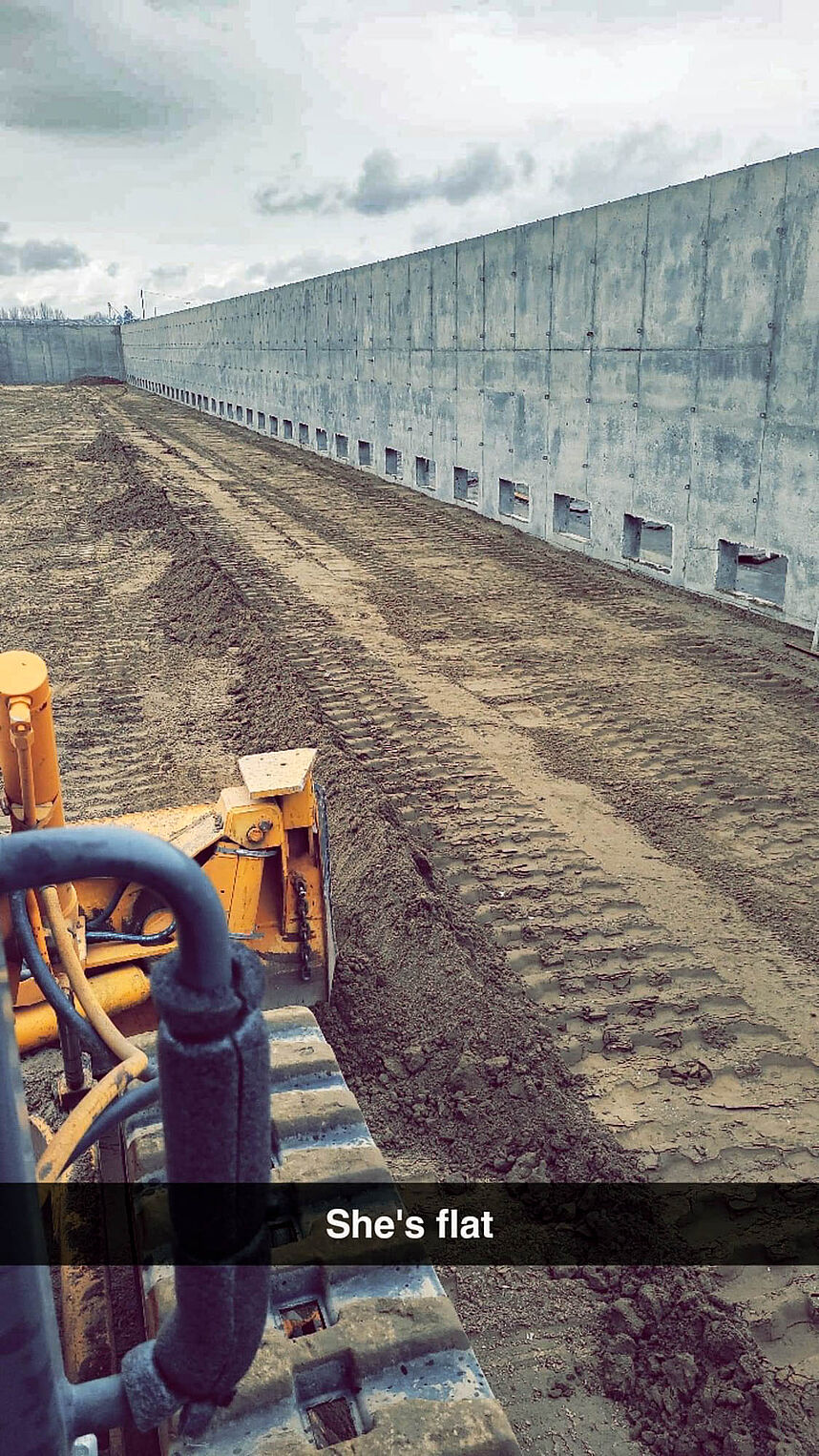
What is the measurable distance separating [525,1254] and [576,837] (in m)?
2.90

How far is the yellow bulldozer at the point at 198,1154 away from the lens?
1.20 metres

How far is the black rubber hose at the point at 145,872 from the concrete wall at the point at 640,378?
991cm

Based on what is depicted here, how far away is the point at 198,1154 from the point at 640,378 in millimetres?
12926

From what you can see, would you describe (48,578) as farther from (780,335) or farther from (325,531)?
(780,335)

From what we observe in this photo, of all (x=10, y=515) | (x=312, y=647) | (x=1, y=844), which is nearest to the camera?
(x=1, y=844)

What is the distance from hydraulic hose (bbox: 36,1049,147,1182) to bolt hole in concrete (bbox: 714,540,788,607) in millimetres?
9471

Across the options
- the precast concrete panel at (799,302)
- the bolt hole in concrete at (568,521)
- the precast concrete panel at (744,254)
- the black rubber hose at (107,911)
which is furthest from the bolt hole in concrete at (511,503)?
the black rubber hose at (107,911)

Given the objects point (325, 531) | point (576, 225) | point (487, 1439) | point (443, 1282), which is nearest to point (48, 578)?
point (325, 531)

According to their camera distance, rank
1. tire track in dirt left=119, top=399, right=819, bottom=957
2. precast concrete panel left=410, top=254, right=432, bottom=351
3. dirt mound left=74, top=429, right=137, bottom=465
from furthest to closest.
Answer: dirt mound left=74, top=429, right=137, bottom=465, precast concrete panel left=410, top=254, right=432, bottom=351, tire track in dirt left=119, top=399, right=819, bottom=957

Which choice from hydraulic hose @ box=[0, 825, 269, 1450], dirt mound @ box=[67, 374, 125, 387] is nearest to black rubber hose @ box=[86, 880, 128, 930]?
hydraulic hose @ box=[0, 825, 269, 1450]

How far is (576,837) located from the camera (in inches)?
246

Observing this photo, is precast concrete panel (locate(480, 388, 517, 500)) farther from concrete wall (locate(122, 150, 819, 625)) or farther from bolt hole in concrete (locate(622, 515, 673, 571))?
bolt hole in concrete (locate(622, 515, 673, 571))

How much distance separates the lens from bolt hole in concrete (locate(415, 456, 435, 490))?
66.2 feet
